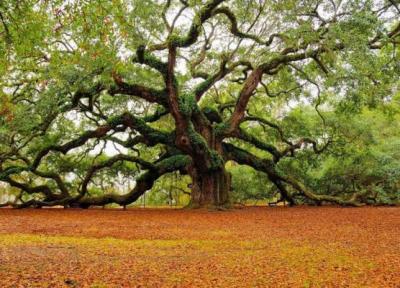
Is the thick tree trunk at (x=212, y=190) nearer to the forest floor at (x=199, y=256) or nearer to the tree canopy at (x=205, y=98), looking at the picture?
the tree canopy at (x=205, y=98)

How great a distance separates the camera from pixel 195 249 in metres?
6.64

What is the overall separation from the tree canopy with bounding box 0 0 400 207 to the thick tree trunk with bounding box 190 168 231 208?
0.05 metres

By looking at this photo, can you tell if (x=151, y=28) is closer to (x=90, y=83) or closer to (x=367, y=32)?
(x=90, y=83)

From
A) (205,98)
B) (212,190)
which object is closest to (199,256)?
(212,190)

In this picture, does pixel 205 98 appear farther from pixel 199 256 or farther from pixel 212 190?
pixel 199 256

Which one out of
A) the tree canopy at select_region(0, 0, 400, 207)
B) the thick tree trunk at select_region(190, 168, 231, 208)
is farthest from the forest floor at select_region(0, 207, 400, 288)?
the thick tree trunk at select_region(190, 168, 231, 208)

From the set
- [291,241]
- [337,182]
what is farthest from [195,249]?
[337,182]

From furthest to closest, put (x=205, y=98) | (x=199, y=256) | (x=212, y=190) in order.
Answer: (x=205, y=98), (x=212, y=190), (x=199, y=256)

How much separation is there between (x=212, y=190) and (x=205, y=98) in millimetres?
5989

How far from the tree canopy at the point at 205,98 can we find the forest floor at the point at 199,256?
3.11 meters

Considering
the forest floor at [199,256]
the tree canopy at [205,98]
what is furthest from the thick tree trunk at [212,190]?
the forest floor at [199,256]

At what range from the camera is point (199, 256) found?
601 centimetres

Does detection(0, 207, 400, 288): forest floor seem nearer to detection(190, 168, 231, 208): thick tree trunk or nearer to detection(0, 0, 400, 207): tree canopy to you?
detection(0, 0, 400, 207): tree canopy

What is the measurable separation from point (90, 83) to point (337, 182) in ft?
43.4
